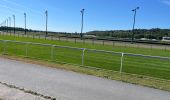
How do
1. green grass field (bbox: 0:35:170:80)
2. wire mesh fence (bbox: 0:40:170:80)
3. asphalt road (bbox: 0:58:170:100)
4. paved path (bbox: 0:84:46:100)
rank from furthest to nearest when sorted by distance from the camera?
green grass field (bbox: 0:35:170:80) → wire mesh fence (bbox: 0:40:170:80) → asphalt road (bbox: 0:58:170:100) → paved path (bbox: 0:84:46:100)

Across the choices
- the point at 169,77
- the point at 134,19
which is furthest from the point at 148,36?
the point at 169,77

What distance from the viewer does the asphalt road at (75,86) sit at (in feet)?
26.7

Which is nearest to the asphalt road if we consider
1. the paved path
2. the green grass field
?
the paved path

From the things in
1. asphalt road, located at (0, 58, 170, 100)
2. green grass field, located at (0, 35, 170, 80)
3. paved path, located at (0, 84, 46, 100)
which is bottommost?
green grass field, located at (0, 35, 170, 80)

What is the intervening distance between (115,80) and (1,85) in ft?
13.3

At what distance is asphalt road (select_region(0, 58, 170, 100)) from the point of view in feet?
26.7

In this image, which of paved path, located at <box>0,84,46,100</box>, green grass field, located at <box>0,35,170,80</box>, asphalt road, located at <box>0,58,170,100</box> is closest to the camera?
paved path, located at <box>0,84,46,100</box>

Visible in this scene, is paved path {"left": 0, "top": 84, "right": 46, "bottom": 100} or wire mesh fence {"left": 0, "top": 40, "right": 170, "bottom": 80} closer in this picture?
paved path {"left": 0, "top": 84, "right": 46, "bottom": 100}

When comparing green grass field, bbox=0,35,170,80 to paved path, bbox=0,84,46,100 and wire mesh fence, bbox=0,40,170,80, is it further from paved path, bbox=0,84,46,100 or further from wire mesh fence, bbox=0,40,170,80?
paved path, bbox=0,84,46,100

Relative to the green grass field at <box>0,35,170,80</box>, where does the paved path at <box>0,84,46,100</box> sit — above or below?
above

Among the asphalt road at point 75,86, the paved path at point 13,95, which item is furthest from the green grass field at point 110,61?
the paved path at point 13,95

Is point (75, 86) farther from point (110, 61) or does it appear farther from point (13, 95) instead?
point (110, 61)

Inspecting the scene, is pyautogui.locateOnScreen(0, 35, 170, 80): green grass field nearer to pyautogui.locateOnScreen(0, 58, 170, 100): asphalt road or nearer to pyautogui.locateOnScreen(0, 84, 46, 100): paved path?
pyautogui.locateOnScreen(0, 58, 170, 100): asphalt road

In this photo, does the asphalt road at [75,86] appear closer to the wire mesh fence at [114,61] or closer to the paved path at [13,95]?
the paved path at [13,95]
